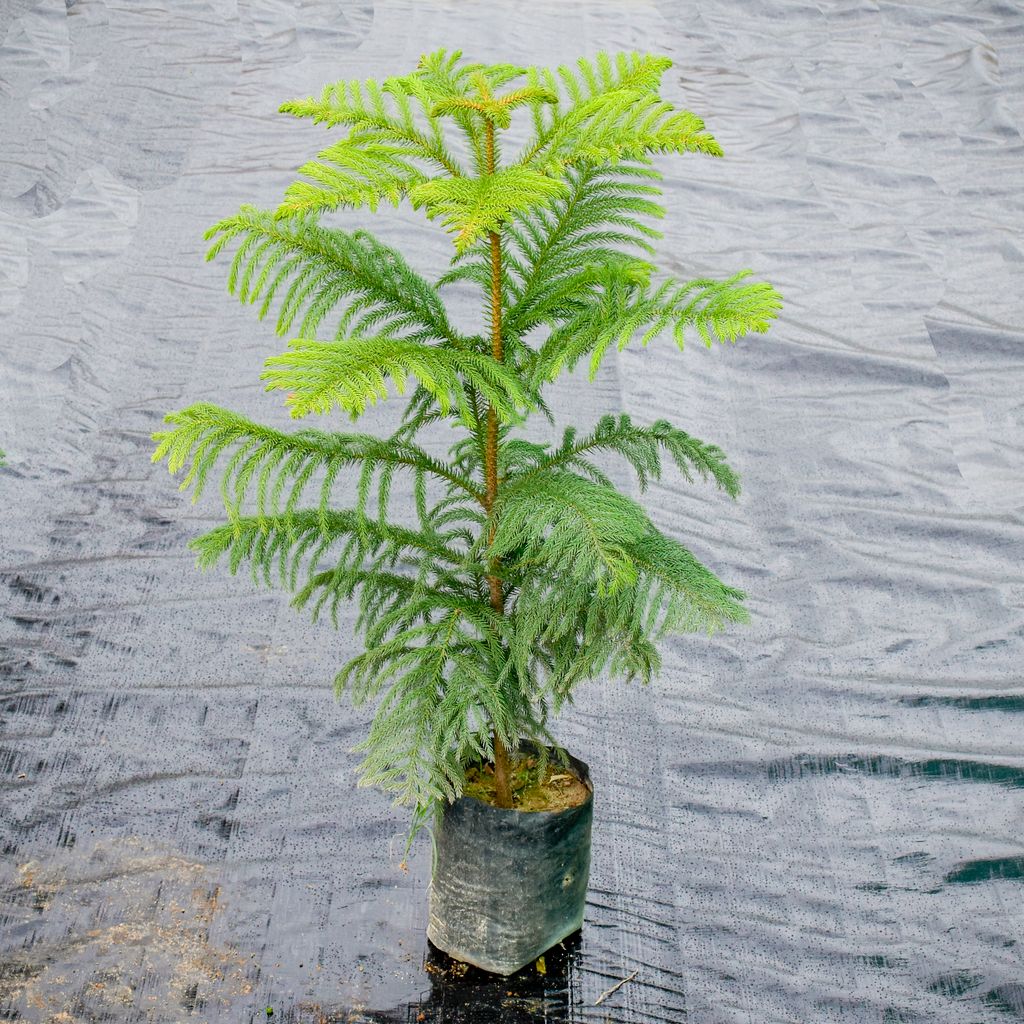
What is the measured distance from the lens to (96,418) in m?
3.71

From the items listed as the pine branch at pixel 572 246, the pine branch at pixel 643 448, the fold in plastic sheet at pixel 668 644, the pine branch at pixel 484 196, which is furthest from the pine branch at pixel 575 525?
the fold in plastic sheet at pixel 668 644

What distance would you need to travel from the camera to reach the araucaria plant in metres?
1.59

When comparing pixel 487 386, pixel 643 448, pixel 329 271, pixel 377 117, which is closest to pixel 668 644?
pixel 643 448

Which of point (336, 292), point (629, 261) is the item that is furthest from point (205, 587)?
point (629, 261)

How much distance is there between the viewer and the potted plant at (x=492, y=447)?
63.1 inches

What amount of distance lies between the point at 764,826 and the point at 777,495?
3.99 ft

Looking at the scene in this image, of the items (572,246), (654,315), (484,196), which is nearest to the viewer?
(484,196)

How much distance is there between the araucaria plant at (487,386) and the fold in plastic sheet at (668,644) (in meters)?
0.61

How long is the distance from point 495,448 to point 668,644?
52.4 inches

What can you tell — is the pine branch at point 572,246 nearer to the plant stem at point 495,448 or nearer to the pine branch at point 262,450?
the plant stem at point 495,448

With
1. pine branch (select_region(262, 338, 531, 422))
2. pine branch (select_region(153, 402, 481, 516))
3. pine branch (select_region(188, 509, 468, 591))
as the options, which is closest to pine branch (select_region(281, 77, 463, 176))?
pine branch (select_region(262, 338, 531, 422))

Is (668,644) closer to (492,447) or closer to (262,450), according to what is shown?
(492,447)

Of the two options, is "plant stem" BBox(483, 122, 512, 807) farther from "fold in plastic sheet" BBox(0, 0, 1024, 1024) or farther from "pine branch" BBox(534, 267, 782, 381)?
"fold in plastic sheet" BBox(0, 0, 1024, 1024)

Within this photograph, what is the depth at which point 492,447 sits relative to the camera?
1966mm
